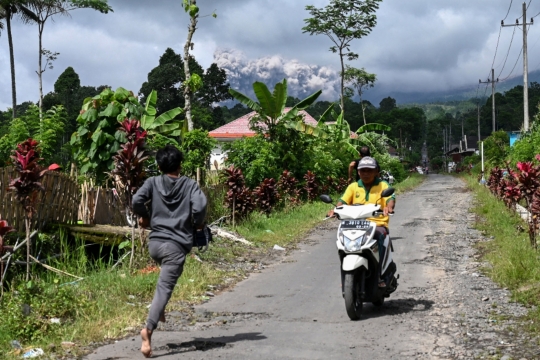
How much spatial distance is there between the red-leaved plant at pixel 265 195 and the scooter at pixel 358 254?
11298 mm

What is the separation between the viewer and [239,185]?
1625 cm

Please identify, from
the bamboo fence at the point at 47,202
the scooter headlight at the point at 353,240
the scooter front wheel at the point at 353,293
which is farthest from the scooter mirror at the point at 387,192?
the bamboo fence at the point at 47,202

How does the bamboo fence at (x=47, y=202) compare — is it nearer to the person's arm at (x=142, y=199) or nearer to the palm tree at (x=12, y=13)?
the person's arm at (x=142, y=199)

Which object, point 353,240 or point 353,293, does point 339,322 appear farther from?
point 353,240

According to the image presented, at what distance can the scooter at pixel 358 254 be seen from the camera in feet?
23.2

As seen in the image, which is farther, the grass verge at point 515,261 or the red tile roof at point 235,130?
the red tile roof at point 235,130

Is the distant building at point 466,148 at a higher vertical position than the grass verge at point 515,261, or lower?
higher

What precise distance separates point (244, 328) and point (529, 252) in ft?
18.0

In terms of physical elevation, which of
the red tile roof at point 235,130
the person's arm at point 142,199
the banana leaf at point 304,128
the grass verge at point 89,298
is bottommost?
the grass verge at point 89,298

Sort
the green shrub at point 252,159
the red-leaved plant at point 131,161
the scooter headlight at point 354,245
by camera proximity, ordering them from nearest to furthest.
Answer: the scooter headlight at point 354,245 → the red-leaved plant at point 131,161 → the green shrub at point 252,159

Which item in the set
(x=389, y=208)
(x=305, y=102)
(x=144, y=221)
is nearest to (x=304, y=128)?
(x=305, y=102)

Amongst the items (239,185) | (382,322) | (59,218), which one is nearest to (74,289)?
(59,218)

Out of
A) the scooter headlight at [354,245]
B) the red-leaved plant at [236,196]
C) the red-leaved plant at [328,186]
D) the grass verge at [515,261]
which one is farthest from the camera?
the red-leaved plant at [328,186]

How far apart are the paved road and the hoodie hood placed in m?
1.32
